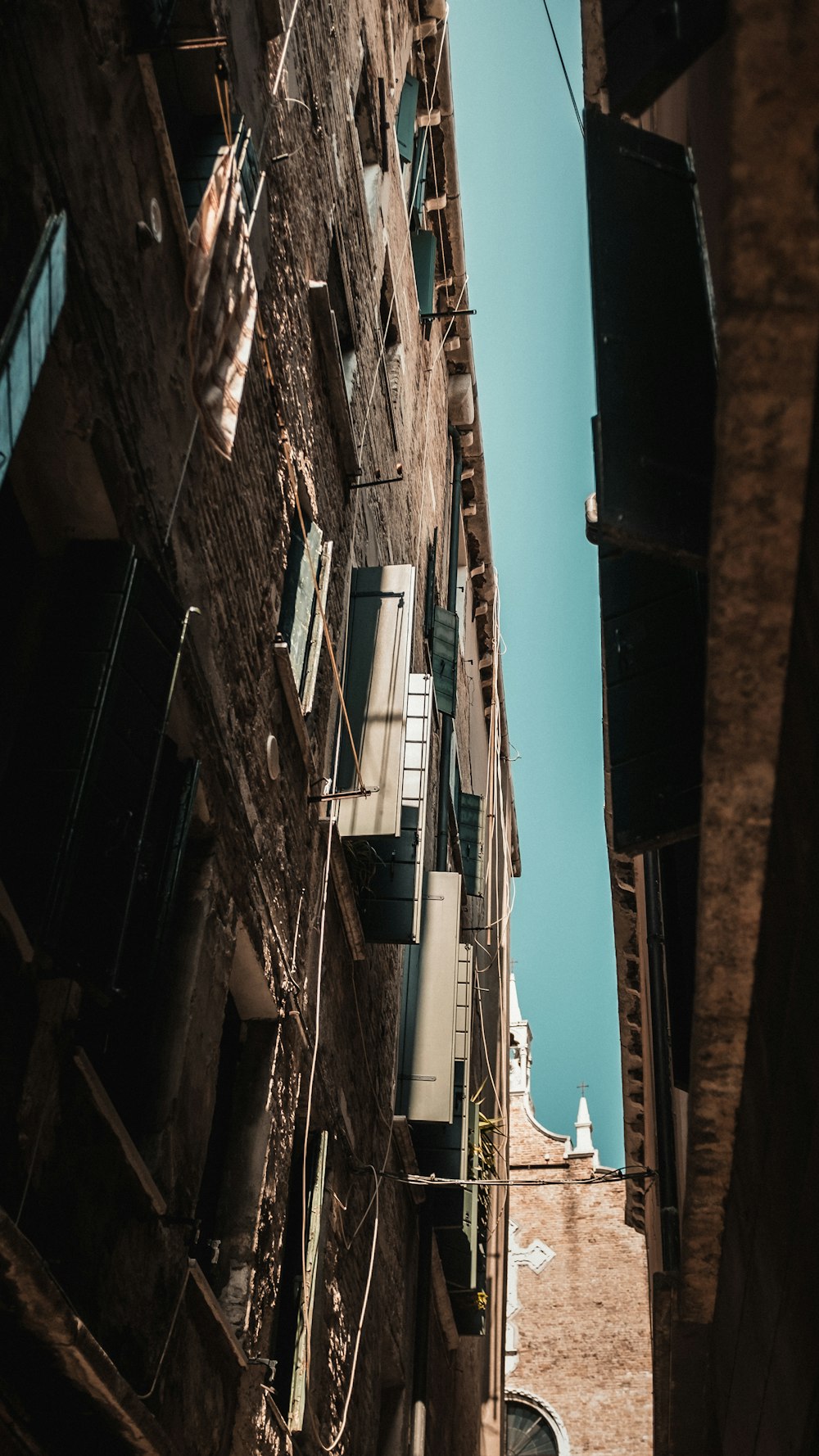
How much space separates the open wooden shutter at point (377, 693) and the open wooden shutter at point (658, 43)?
15.6ft

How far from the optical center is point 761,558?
3734 millimetres

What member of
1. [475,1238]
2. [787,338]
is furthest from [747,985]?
[475,1238]

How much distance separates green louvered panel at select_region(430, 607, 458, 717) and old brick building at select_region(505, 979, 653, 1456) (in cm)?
A: 1637

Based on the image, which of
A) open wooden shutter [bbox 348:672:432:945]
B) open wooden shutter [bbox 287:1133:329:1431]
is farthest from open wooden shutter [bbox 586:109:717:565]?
open wooden shutter [bbox 287:1133:329:1431]

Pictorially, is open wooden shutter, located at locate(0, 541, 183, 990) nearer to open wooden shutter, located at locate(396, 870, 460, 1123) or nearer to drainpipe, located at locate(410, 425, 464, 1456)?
open wooden shutter, located at locate(396, 870, 460, 1123)

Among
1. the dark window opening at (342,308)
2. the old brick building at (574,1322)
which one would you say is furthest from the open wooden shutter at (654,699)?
the old brick building at (574,1322)

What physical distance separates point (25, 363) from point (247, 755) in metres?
3.03

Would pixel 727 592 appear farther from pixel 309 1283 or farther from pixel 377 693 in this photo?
pixel 377 693

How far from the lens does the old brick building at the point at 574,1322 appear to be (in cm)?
2938

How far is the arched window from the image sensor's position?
29422 mm

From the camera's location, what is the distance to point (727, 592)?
3803 mm

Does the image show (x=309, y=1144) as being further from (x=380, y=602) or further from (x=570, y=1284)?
(x=570, y=1284)

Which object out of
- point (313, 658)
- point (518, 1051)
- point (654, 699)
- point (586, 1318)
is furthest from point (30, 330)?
point (518, 1051)

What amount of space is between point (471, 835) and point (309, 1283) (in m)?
10.1
